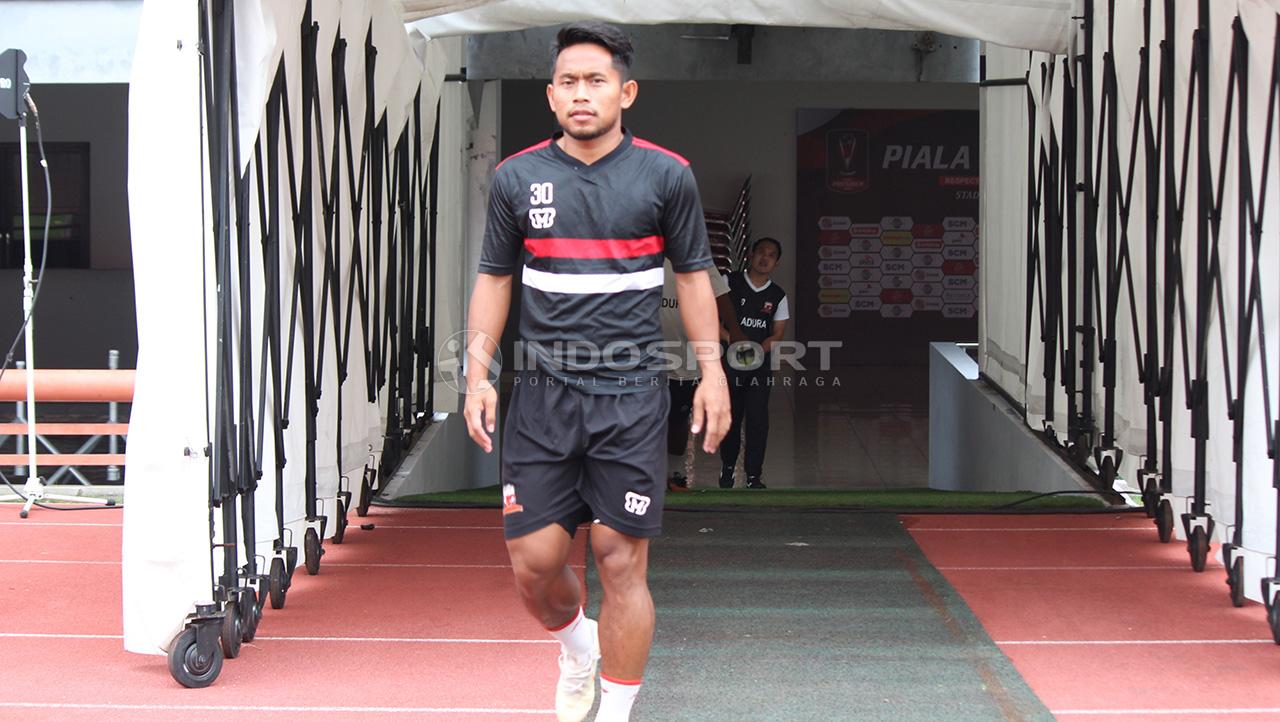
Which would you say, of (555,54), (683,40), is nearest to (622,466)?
(555,54)

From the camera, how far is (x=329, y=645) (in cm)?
404

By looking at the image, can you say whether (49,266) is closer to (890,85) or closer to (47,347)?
(47,347)

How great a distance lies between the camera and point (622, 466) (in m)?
3.02

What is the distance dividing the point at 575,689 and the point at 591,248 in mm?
989

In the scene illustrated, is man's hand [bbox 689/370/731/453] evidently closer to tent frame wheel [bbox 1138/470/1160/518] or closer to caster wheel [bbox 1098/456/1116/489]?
tent frame wheel [bbox 1138/470/1160/518]

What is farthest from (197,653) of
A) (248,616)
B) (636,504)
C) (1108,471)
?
(1108,471)

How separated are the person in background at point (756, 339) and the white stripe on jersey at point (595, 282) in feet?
15.1

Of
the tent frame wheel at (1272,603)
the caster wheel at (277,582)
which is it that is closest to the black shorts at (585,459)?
the caster wheel at (277,582)

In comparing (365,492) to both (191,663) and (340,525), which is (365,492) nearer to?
(340,525)

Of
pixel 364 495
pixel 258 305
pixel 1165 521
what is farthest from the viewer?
pixel 364 495

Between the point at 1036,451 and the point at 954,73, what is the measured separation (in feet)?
11.7

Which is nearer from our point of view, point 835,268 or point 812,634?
point 812,634

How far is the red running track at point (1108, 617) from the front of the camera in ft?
11.6

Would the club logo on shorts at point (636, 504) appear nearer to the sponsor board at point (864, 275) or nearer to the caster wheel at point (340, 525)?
the caster wheel at point (340, 525)
